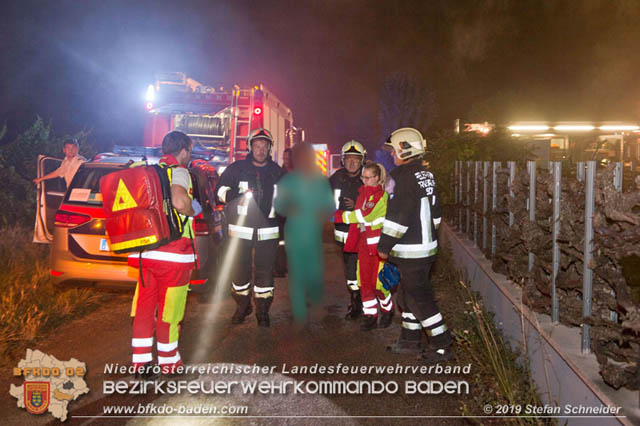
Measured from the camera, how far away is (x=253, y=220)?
20.6 feet

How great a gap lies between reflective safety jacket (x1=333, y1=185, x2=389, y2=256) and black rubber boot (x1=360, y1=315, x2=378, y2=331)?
2.27ft

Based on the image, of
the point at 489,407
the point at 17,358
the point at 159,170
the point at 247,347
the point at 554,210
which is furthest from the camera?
the point at 247,347

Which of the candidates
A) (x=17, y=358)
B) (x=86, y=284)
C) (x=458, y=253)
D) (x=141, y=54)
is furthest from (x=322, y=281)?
(x=141, y=54)

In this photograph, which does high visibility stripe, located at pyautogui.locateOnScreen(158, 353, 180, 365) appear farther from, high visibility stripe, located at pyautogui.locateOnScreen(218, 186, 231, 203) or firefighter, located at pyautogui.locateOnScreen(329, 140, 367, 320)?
firefighter, located at pyautogui.locateOnScreen(329, 140, 367, 320)

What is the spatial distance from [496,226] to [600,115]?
21.6 meters

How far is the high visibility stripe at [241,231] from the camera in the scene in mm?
6289

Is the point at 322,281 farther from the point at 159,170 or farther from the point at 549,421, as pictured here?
the point at 549,421

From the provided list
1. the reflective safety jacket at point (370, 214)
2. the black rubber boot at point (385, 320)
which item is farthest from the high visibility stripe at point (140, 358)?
the black rubber boot at point (385, 320)

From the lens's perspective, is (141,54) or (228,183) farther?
(141,54)

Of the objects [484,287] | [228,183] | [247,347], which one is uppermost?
[228,183]

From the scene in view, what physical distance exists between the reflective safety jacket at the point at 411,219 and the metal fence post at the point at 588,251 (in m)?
1.61

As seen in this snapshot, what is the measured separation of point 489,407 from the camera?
155 inches

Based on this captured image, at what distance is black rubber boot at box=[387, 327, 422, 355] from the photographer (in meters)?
5.34

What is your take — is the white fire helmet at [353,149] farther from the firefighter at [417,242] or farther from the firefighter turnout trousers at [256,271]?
the firefighter at [417,242]
